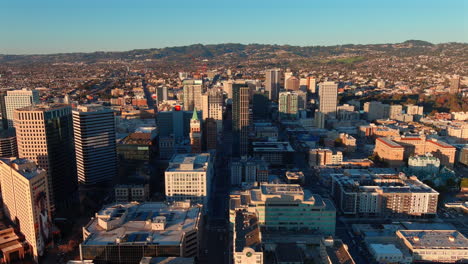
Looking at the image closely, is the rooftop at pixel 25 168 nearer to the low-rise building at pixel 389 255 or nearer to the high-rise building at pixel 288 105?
the low-rise building at pixel 389 255

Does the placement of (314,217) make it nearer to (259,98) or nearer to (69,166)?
(69,166)

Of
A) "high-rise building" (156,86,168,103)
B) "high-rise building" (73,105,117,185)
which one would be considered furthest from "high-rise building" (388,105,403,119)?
"high-rise building" (73,105,117,185)

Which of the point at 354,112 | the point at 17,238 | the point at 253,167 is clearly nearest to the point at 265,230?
the point at 253,167

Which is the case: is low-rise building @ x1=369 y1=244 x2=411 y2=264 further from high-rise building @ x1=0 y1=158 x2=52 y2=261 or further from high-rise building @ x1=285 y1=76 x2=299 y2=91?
high-rise building @ x1=285 y1=76 x2=299 y2=91

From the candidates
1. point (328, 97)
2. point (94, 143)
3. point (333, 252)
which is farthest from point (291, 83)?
point (333, 252)

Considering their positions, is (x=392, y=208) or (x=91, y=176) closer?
(x=392, y=208)
